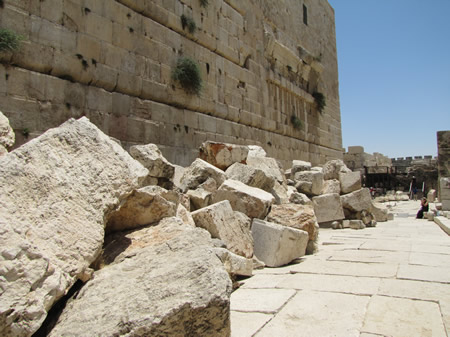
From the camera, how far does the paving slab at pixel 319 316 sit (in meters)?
2.03

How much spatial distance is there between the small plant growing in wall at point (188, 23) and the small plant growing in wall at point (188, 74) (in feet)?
2.50

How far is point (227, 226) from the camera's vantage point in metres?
3.43

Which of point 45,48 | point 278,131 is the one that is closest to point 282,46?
point 278,131

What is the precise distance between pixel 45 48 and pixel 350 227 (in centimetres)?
632

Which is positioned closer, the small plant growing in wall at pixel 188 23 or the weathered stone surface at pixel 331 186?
the weathered stone surface at pixel 331 186

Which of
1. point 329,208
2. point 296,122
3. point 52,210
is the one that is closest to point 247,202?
point 52,210

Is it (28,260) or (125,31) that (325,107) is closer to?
(125,31)

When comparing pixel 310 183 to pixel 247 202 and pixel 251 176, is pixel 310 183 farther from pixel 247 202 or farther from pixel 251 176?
pixel 247 202

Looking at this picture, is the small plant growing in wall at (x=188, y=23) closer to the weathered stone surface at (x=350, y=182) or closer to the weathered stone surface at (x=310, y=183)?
the weathered stone surface at (x=310, y=183)

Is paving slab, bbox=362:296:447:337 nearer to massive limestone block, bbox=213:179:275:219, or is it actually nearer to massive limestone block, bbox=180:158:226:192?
massive limestone block, bbox=213:179:275:219

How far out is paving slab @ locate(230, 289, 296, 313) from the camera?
245 centimetres

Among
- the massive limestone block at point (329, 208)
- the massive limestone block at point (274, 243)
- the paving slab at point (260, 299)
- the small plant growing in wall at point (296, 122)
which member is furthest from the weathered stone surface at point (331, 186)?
the small plant growing in wall at point (296, 122)

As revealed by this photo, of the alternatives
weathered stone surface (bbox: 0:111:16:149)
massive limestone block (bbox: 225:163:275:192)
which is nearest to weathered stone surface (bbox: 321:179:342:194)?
massive limestone block (bbox: 225:163:275:192)

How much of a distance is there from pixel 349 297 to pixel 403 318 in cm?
47
